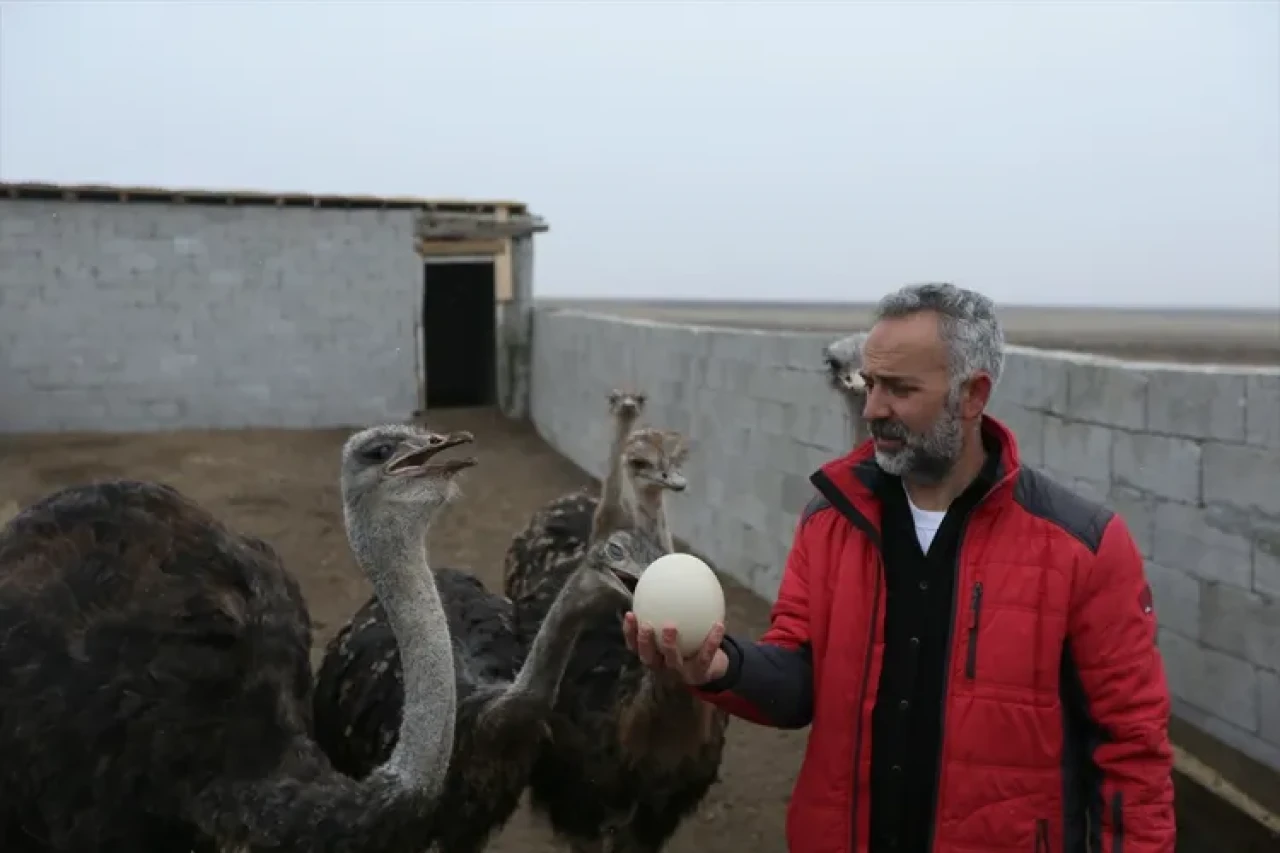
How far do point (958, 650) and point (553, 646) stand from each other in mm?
1491

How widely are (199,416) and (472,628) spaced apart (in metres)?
10.1

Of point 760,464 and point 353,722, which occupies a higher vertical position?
point 760,464

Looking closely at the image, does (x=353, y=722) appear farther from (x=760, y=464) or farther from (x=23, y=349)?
(x=23, y=349)

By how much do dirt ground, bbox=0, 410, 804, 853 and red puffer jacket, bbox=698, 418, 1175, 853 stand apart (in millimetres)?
2673

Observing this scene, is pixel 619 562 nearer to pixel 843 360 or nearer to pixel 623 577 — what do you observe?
pixel 623 577

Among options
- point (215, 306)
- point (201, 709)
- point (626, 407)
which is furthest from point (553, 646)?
point (215, 306)

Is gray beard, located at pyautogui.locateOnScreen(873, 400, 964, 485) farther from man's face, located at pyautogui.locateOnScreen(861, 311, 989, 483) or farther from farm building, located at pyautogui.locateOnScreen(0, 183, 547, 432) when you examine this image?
farm building, located at pyautogui.locateOnScreen(0, 183, 547, 432)

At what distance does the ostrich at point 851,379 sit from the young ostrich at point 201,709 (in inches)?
66.3

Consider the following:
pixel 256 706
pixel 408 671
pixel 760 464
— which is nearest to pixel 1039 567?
pixel 408 671

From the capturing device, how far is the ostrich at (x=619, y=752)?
138 inches

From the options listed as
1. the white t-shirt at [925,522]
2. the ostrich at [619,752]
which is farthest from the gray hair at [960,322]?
the ostrich at [619,752]

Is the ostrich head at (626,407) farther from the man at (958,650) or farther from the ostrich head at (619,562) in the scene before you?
the man at (958,650)

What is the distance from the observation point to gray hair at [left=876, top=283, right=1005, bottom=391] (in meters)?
1.98

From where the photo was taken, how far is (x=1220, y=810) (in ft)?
12.1
